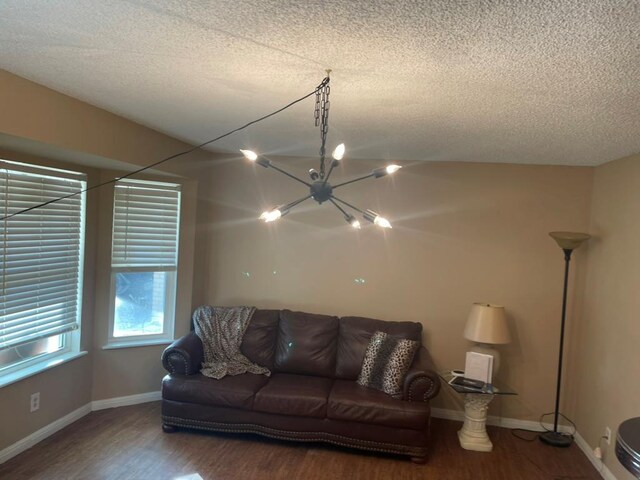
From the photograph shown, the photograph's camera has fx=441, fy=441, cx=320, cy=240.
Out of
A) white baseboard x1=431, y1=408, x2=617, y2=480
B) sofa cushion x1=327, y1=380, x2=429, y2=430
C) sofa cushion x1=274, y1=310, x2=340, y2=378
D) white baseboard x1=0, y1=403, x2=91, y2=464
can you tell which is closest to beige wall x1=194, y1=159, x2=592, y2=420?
white baseboard x1=431, y1=408, x2=617, y2=480

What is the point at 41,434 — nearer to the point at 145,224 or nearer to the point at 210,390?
the point at 210,390

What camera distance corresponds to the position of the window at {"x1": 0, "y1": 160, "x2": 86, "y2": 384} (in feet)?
10.1

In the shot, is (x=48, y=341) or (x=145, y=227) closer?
(x=48, y=341)

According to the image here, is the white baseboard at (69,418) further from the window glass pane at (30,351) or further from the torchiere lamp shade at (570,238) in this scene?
the torchiere lamp shade at (570,238)

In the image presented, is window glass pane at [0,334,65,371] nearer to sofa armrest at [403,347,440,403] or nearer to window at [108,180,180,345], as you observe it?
window at [108,180,180,345]

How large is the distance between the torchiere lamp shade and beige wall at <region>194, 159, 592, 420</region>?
337mm

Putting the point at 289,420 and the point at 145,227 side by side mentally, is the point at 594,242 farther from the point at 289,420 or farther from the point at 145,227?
the point at 145,227

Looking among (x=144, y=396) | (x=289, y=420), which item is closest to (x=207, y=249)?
(x=144, y=396)

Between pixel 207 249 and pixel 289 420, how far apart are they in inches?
77.4

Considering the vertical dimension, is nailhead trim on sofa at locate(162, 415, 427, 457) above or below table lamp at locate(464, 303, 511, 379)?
below

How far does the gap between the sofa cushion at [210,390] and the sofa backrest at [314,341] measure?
429 mm

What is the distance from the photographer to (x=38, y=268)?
3334 millimetres

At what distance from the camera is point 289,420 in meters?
3.44

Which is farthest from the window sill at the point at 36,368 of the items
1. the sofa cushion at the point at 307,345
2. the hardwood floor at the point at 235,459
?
the sofa cushion at the point at 307,345
